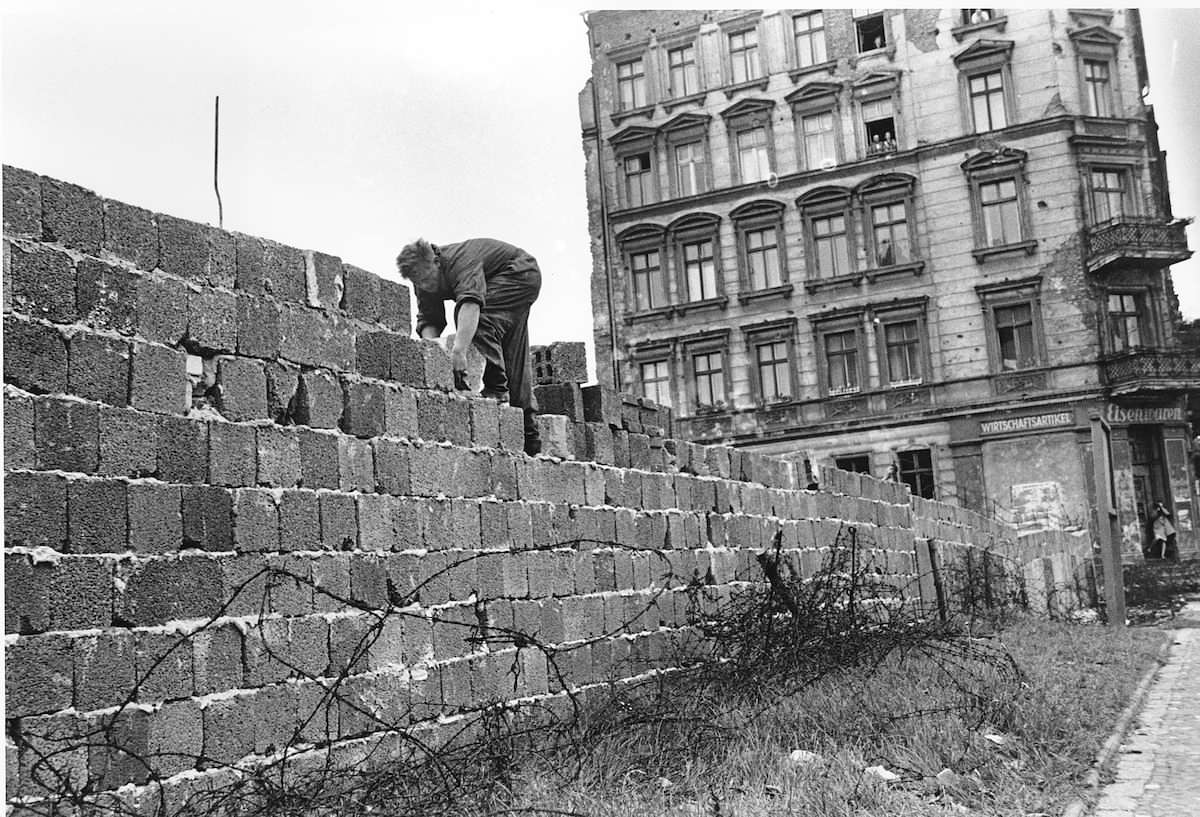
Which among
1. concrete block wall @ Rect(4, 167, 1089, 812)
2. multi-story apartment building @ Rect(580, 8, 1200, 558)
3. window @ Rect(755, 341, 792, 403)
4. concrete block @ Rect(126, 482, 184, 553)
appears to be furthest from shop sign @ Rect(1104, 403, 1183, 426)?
concrete block @ Rect(126, 482, 184, 553)

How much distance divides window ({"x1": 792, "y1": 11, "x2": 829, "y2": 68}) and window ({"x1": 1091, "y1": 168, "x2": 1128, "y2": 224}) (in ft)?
22.5

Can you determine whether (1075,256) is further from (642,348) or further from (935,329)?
(642,348)

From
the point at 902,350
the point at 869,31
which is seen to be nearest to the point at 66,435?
the point at 902,350

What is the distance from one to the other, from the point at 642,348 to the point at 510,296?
23.2m

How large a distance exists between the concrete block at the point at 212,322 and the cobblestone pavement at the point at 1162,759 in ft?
15.1

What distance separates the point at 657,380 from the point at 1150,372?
432 inches

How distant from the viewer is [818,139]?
30.4m

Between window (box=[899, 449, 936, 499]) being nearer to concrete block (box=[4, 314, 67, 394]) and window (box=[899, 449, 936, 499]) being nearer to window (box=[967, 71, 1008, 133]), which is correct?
window (box=[967, 71, 1008, 133])

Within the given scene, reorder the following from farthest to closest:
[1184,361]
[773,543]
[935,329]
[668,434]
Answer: [935,329] → [1184,361] → [773,543] → [668,434]

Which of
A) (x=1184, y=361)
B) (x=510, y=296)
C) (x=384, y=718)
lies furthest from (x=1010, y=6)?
(x=384, y=718)

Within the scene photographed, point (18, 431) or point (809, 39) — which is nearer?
point (18, 431)

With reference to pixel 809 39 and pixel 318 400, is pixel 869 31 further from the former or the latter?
pixel 318 400

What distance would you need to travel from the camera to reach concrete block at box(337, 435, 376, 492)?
6344mm

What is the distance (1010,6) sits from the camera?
95.5ft
